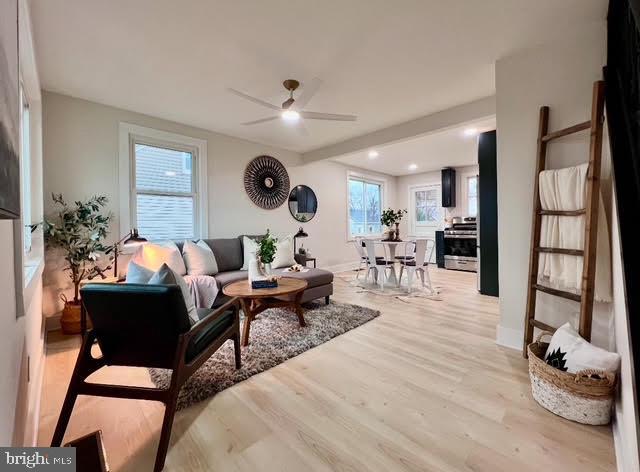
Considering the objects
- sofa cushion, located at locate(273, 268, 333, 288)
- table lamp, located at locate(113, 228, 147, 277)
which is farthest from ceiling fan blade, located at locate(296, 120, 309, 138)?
table lamp, located at locate(113, 228, 147, 277)

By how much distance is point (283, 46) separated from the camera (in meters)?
2.26

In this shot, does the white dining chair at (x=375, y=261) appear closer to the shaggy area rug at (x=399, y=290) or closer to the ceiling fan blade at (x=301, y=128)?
the shaggy area rug at (x=399, y=290)

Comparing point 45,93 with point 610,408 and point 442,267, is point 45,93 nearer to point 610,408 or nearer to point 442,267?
point 610,408

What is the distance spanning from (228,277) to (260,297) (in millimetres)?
1127

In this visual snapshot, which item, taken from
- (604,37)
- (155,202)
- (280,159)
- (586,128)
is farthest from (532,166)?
(155,202)

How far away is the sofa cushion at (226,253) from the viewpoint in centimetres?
387

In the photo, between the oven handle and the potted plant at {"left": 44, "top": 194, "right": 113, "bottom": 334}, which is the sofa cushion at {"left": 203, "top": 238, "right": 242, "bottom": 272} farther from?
the oven handle

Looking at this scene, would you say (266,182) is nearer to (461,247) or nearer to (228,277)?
(228,277)

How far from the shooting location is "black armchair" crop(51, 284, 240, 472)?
53.9 inches

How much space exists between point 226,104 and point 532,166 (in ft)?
10.4

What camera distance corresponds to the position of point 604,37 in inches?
76.9

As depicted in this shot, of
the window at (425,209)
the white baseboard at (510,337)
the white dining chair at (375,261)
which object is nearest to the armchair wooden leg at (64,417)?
the white baseboard at (510,337)

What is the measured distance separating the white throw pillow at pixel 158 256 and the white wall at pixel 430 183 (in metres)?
6.39

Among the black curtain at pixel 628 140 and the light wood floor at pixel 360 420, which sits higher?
the black curtain at pixel 628 140
